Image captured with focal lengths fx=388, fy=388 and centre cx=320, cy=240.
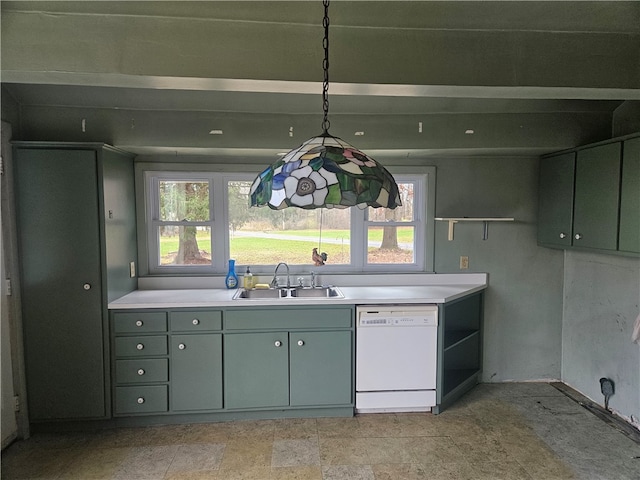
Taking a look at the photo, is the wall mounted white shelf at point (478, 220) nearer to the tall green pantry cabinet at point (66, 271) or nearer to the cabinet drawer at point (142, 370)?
the cabinet drawer at point (142, 370)

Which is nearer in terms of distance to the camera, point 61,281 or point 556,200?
point 61,281

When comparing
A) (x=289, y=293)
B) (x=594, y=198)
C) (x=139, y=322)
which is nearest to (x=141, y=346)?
(x=139, y=322)

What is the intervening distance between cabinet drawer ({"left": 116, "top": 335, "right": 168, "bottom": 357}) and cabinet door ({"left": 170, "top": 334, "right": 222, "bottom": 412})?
→ 8cm

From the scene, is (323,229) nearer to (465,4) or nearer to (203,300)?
(203,300)

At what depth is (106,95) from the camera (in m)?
2.81

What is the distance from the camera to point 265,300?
2797 millimetres

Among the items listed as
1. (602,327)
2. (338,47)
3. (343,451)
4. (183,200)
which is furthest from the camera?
(183,200)

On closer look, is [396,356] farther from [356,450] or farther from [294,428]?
[294,428]

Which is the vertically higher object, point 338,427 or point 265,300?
point 265,300

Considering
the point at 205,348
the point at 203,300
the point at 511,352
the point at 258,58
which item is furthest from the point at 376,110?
the point at 511,352

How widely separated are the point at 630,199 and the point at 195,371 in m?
3.13

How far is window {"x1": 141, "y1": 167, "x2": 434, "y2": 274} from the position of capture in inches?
132

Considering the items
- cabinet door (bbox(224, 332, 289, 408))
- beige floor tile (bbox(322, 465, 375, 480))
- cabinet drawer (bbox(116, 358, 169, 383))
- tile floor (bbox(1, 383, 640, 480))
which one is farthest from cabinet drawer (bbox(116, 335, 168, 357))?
beige floor tile (bbox(322, 465, 375, 480))

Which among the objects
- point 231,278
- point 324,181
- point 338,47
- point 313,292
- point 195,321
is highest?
point 338,47
